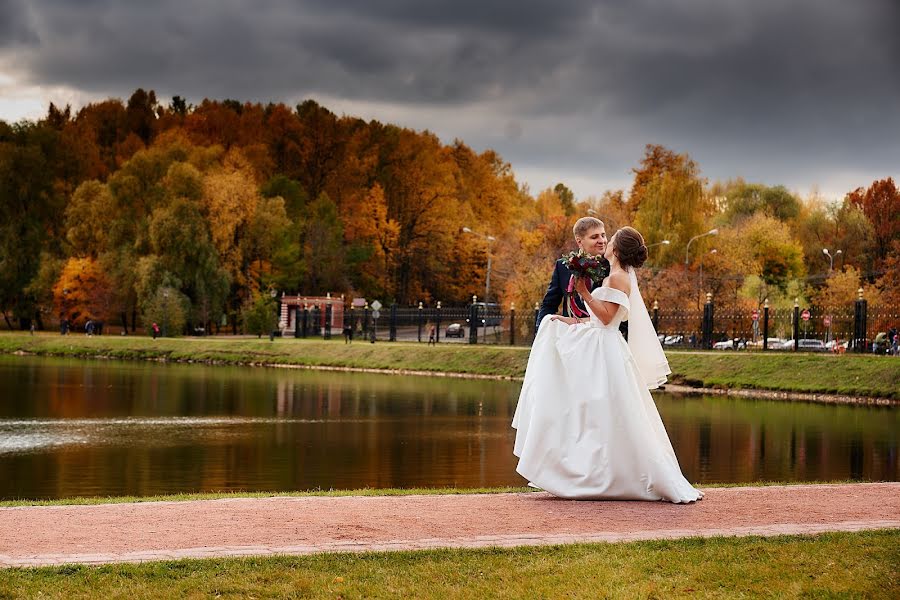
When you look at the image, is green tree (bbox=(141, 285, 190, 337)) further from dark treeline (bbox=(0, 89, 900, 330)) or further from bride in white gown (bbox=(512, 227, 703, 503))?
bride in white gown (bbox=(512, 227, 703, 503))

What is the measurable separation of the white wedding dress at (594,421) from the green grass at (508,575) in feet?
6.76

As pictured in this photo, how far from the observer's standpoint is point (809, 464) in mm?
18547

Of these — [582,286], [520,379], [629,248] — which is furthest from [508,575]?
[520,379]

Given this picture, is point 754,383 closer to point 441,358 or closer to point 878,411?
point 878,411

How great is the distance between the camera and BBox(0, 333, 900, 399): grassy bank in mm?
34906

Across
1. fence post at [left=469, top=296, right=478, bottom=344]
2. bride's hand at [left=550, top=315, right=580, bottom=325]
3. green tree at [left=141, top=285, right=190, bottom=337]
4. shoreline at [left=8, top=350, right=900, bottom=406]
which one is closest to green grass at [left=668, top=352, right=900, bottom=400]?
shoreline at [left=8, top=350, right=900, bottom=406]

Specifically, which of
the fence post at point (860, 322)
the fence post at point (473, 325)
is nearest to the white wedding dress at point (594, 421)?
the fence post at point (860, 322)

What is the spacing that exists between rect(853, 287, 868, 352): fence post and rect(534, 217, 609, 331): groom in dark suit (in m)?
31.8

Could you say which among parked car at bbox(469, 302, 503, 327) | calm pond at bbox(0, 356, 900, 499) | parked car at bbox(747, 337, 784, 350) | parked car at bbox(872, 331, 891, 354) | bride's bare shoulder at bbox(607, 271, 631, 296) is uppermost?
bride's bare shoulder at bbox(607, 271, 631, 296)

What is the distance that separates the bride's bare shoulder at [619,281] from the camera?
10.2 metres

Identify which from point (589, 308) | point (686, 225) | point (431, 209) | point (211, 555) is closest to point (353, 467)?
point (589, 308)

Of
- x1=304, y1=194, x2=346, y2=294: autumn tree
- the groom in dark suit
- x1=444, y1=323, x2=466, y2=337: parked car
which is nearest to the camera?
the groom in dark suit

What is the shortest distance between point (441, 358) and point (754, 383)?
14387mm

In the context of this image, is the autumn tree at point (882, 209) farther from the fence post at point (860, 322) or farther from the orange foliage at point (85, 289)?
the orange foliage at point (85, 289)
